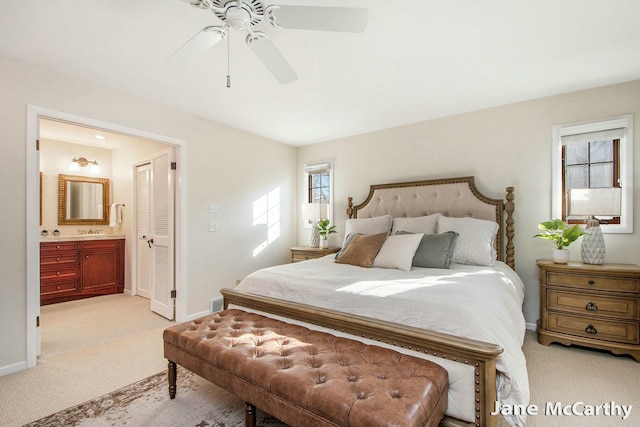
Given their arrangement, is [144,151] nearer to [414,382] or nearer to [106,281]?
[106,281]

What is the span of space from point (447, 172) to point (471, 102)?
820 mm

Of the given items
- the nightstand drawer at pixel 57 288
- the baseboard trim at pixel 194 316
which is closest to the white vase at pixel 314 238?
the baseboard trim at pixel 194 316

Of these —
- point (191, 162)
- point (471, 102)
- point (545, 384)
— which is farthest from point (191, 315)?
point (471, 102)

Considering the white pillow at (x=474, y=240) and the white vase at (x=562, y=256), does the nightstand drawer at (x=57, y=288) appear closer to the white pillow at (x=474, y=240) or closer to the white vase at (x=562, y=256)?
the white pillow at (x=474, y=240)

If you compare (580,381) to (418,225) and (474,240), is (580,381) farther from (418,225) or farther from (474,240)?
(418,225)

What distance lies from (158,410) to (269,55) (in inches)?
90.9

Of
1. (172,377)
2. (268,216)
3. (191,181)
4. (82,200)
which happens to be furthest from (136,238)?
(172,377)

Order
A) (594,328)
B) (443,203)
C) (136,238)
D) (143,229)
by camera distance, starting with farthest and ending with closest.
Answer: (136,238) < (143,229) < (443,203) < (594,328)

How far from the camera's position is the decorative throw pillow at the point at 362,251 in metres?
2.88

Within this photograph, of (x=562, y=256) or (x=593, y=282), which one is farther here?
(x=562, y=256)

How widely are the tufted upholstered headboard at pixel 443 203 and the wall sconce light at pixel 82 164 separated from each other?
4.48m

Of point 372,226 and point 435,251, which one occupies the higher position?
point 372,226

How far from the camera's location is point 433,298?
67.6 inches

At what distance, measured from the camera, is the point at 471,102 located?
10.7ft
